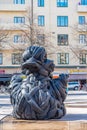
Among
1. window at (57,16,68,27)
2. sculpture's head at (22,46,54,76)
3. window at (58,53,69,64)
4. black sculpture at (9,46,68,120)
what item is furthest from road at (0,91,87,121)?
window at (57,16,68,27)

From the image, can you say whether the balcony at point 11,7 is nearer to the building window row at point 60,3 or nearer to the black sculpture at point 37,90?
the building window row at point 60,3

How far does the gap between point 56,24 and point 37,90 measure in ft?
138

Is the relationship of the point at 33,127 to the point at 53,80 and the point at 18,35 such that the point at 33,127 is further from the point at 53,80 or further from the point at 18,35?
the point at 18,35

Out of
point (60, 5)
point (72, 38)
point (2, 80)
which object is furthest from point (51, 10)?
point (2, 80)

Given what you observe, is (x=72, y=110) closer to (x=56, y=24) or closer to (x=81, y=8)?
(x=56, y=24)

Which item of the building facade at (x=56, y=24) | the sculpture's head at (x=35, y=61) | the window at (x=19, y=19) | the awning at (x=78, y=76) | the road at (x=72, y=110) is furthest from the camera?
the awning at (x=78, y=76)

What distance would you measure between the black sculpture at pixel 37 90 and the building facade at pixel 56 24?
40.0m

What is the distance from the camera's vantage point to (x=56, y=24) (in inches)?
1955

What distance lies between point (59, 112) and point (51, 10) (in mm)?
42302

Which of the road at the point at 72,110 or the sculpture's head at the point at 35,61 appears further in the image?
the road at the point at 72,110

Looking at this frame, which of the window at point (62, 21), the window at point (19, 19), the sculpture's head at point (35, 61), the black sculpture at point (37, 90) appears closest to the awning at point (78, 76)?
the window at point (62, 21)

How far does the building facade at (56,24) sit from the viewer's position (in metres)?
48.7

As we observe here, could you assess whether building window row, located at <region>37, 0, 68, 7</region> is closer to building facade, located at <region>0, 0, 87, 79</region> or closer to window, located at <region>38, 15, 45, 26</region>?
building facade, located at <region>0, 0, 87, 79</region>

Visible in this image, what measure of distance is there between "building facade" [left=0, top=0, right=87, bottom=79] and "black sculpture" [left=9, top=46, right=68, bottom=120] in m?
40.0
